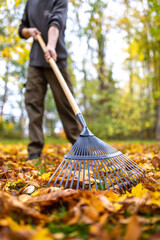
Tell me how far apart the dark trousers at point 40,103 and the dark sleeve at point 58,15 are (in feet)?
1.70

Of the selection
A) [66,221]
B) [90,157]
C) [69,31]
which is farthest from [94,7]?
[66,221]

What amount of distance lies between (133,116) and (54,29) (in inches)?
296

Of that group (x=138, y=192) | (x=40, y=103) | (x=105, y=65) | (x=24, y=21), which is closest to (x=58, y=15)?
(x=24, y=21)

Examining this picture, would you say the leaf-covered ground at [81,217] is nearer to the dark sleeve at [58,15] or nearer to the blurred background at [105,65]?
the dark sleeve at [58,15]

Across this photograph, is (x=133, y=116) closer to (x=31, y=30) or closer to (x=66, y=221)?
(x=31, y=30)

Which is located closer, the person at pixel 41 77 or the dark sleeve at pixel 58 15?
the dark sleeve at pixel 58 15

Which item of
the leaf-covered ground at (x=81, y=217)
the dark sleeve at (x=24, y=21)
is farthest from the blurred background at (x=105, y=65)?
the leaf-covered ground at (x=81, y=217)

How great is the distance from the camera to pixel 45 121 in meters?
12.1

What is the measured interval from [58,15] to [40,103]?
3.50ft

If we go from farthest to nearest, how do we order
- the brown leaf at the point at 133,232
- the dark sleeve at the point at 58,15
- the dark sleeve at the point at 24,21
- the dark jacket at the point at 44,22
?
the dark sleeve at the point at 24,21 < the dark jacket at the point at 44,22 < the dark sleeve at the point at 58,15 < the brown leaf at the point at 133,232

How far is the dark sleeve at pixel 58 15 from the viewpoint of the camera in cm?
248

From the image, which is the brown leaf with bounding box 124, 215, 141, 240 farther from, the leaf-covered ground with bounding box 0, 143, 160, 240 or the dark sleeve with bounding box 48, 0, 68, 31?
the dark sleeve with bounding box 48, 0, 68, 31

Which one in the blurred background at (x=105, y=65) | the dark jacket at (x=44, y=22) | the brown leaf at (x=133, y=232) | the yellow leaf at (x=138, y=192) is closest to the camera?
the brown leaf at (x=133, y=232)

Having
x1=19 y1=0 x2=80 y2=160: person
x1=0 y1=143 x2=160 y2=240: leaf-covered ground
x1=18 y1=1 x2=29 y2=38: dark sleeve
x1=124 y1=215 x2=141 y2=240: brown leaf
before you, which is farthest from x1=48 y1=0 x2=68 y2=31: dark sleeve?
x1=124 y1=215 x2=141 y2=240: brown leaf
